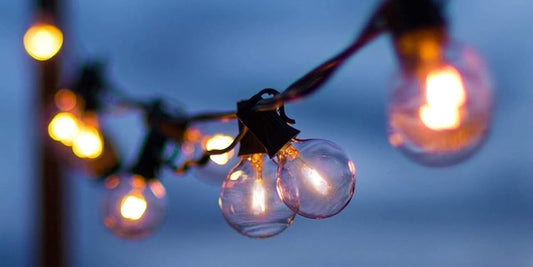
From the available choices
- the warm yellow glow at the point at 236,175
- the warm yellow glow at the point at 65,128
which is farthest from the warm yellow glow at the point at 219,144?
A: the warm yellow glow at the point at 65,128

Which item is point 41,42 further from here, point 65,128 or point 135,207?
point 135,207

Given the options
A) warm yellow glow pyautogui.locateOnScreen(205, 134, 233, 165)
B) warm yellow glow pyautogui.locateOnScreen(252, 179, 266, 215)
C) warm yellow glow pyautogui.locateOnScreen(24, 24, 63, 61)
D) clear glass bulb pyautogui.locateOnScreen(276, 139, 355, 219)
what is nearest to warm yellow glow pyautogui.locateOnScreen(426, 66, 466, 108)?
clear glass bulb pyautogui.locateOnScreen(276, 139, 355, 219)

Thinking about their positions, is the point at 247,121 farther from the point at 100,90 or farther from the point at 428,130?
the point at 100,90

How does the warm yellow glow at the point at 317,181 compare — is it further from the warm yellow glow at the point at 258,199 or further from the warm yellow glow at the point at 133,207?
the warm yellow glow at the point at 133,207

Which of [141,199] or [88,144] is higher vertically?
[88,144]

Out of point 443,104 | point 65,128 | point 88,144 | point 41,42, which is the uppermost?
point 41,42

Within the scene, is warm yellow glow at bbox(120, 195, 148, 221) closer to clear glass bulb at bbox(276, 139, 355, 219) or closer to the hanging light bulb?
the hanging light bulb

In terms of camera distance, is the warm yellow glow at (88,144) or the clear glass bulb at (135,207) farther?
the warm yellow glow at (88,144)

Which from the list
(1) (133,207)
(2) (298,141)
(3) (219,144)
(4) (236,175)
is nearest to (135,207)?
(1) (133,207)
